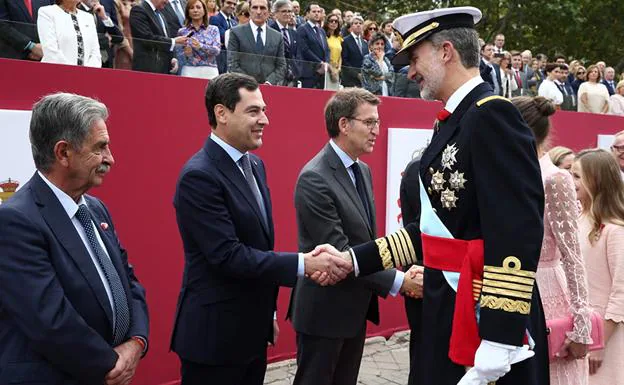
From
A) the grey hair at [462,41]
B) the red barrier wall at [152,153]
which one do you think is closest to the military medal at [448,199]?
the grey hair at [462,41]

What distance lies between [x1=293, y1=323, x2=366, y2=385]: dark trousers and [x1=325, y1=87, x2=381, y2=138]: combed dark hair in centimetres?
124

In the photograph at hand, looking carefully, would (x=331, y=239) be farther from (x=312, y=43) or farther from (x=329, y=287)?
(x=312, y=43)

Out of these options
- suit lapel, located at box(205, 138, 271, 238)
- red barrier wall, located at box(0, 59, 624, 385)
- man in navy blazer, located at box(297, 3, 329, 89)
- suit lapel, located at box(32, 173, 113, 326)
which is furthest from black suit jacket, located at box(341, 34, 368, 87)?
suit lapel, located at box(32, 173, 113, 326)

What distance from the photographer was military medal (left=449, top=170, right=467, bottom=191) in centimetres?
280

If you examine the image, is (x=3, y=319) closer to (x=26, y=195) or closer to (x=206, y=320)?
(x=26, y=195)

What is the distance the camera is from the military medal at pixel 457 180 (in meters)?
2.80

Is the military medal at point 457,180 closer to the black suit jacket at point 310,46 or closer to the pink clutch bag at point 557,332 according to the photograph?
the pink clutch bag at point 557,332

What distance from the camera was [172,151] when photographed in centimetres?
605

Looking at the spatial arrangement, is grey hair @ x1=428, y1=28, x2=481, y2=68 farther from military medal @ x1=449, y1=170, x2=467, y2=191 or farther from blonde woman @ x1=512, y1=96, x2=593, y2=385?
blonde woman @ x1=512, y1=96, x2=593, y2=385

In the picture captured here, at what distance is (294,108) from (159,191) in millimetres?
1867

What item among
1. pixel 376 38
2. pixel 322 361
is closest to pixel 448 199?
pixel 322 361

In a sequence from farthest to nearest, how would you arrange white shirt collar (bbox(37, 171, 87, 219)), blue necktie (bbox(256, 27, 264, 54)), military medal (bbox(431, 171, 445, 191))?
blue necktie (bbox(256, 27, 264, 54)), white shirt collar (bbox(37, 171, 87, 219)), military medal (bbox(431, 171, 445, 191))

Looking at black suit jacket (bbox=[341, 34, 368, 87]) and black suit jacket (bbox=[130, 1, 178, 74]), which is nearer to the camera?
black suit jacket (bbox=[130, 1, 178, 74])

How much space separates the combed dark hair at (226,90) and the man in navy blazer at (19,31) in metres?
1.90
